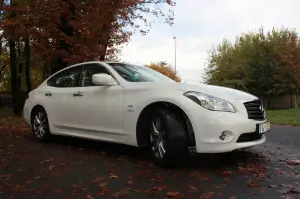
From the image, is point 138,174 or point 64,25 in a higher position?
point 64,25

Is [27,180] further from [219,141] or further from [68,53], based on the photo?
[68,53]

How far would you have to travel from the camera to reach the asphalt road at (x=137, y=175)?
3646 millimetres

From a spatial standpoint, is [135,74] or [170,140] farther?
[135,74]

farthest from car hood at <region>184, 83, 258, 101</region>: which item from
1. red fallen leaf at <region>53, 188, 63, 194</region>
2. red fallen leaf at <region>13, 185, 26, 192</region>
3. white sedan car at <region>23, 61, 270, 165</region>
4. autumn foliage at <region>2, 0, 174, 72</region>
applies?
autumn foliage at <region>2, 0, 174, 72</region>

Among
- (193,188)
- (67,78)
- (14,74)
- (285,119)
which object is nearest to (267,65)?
(285,119)

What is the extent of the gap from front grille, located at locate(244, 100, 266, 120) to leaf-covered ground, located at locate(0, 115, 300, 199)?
26.6 inches

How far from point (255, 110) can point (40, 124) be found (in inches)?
176

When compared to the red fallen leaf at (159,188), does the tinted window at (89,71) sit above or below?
above

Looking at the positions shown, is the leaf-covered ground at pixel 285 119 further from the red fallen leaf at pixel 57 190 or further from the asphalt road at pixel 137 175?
the red fallen leaf at pixel 57 190

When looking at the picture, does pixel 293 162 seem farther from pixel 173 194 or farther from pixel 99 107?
pixel 99 107

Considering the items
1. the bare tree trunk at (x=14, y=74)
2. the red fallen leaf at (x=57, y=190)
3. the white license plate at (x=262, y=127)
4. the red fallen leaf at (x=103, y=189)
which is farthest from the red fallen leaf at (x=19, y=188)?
the bare tree trunk at (x=14, y=74)

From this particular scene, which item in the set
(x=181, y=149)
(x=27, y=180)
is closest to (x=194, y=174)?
(x=181, y=149)

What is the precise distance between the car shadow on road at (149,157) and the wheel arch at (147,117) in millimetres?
346

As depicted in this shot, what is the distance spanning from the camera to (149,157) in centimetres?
541
